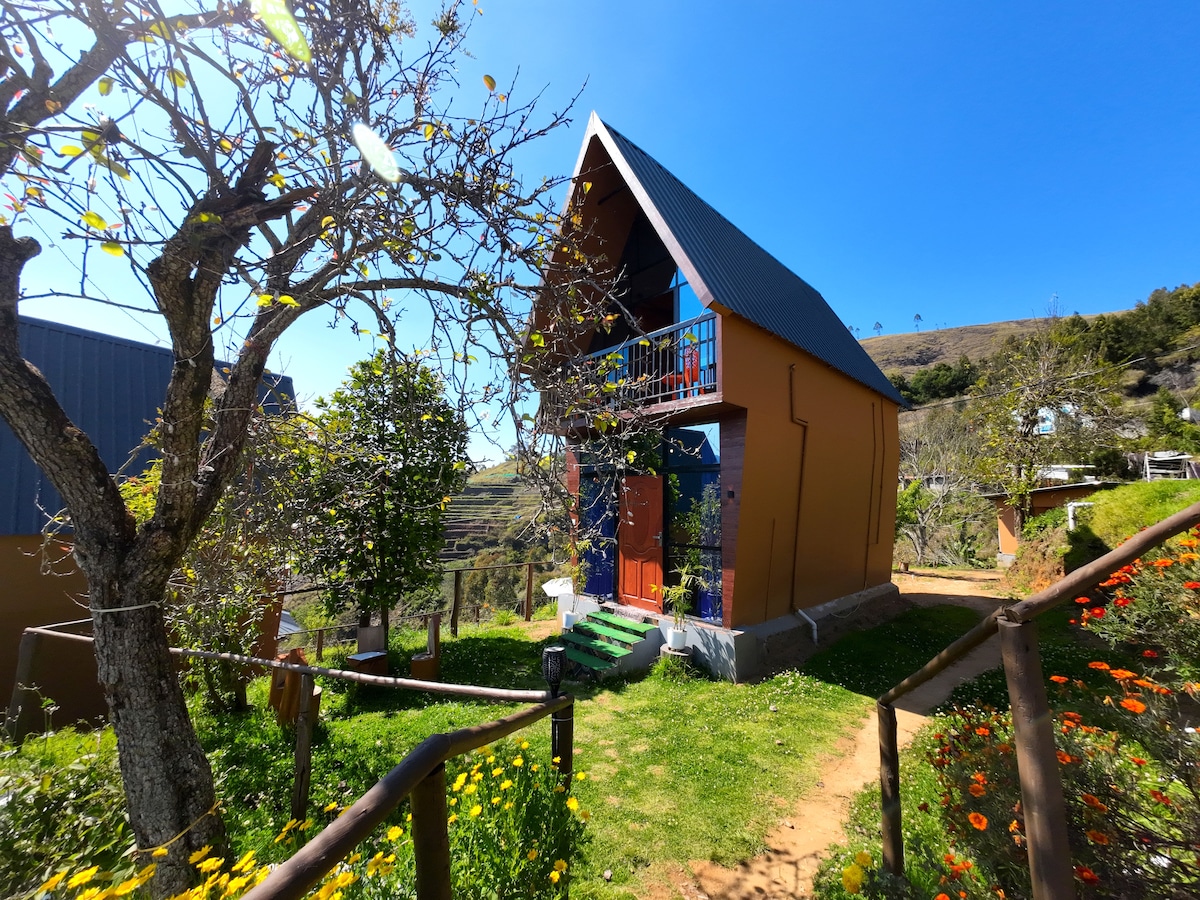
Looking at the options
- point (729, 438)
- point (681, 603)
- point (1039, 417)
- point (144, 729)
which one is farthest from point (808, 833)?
point (1039, 417)

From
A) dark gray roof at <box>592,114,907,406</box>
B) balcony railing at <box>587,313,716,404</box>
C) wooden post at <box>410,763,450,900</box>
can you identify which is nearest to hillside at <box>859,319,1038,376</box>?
dark gray roof at <box>592,114,907,406</box>

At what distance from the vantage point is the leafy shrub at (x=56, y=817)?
7.27 ft

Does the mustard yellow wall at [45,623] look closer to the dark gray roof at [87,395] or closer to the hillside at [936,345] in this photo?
the dark gray roof at [87,395]

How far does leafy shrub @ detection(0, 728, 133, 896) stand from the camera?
2.22 m

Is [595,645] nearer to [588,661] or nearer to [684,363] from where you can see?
[588,661]

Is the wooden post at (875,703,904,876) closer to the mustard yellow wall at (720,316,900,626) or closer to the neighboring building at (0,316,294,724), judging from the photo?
the mustard yellow wall at (720,316,900,626)

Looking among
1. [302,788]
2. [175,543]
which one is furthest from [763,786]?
[175,543]

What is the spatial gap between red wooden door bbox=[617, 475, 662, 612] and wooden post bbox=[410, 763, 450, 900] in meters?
6.20

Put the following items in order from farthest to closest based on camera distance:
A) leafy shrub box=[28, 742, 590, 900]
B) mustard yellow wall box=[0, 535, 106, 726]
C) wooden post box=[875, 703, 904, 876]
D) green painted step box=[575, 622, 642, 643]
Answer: green painted step box=[575, 622, 642, 643]
mustard yellow wall box=[0, 535, 106, 726]
wooden post box=[875, 703, 904, 876]
leafy shrub box=[28, 742, 590, 900]

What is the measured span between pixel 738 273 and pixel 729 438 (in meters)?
2.96

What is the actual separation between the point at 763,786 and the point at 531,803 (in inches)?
99.7

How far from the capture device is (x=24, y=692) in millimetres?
4793

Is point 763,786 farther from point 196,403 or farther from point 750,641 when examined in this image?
point 196,403

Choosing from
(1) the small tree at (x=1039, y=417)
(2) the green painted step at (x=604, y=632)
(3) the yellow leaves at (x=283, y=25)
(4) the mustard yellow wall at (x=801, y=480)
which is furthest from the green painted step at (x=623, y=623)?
(1) the small tree at (x=1039, y=417)
